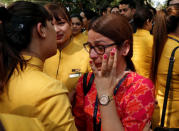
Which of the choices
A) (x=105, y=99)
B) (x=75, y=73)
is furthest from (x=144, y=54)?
(x=105, y=99)

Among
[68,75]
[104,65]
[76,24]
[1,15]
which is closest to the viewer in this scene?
[1,15]

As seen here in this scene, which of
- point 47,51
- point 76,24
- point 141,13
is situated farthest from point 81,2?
point 47,51

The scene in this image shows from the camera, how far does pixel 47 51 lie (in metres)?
1.48

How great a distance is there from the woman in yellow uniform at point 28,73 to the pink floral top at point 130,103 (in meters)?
0.44

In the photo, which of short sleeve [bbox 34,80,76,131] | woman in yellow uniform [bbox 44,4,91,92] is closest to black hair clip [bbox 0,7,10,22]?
short sleeve [bbox 34,80,76,131]

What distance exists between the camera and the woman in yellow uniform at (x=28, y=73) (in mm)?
1121

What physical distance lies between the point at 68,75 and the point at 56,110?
125 cm

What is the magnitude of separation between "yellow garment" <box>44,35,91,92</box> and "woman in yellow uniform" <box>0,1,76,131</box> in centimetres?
94

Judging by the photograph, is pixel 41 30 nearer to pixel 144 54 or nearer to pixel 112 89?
pixel 112 89

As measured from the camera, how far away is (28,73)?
122cm

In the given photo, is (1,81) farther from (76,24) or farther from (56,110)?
(76,24)

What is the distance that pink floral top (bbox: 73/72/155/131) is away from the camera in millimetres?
1427

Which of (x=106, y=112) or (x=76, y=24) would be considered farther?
(x=76, y=24)

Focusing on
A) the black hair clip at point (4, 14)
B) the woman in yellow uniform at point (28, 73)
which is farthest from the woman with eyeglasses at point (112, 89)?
the black hair clip at point (4, 14)
